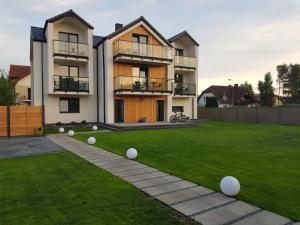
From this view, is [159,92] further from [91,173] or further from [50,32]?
[91,173]

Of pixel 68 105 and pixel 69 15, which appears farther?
pixel 68 105

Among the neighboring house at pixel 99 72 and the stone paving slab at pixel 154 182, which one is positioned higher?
the neighboring house at pixel 99 72

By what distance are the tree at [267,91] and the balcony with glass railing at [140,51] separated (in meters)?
A: 33.8

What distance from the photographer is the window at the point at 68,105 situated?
2234 cm

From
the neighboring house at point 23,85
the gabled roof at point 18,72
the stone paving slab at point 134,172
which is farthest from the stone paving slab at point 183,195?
the gabled roof at point 18,72

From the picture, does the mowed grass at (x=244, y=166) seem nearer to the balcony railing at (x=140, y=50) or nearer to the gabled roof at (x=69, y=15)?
the balcony railing at (x=140, y=50)

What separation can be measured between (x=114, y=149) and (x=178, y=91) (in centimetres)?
1669

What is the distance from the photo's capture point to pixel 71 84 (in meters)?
21.5

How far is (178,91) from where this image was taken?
27000 millimetres

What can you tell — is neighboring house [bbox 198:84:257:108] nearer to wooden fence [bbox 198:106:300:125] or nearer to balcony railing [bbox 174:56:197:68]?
wooden fence [bbox 198:106:300:125]

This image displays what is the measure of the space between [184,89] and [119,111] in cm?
810

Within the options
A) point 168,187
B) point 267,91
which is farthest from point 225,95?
point 168,187

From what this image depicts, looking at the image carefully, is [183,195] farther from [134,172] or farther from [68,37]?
[68,37]

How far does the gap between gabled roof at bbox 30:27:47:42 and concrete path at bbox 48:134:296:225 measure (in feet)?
56.2
